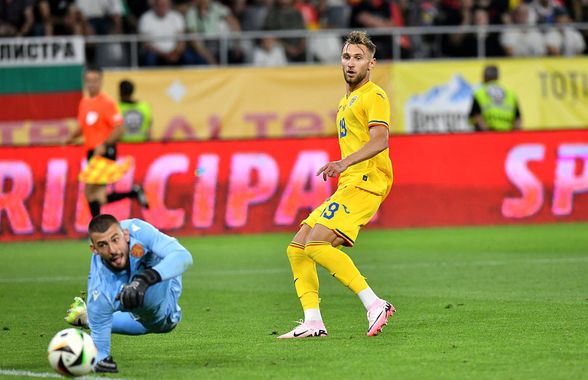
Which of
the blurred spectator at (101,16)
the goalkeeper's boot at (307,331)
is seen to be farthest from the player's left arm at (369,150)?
the blurred spectator at (101,16)

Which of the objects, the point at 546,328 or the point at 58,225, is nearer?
the point at 546,328


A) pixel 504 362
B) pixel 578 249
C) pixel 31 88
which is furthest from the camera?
pixel 31 88

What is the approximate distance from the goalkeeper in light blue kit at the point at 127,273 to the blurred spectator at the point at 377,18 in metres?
14.8

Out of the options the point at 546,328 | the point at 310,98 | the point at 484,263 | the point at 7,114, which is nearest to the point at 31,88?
the point at 7,114

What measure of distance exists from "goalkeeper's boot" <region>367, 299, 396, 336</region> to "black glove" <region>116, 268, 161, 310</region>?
7.41 feet

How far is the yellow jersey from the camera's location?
9703 millimetres

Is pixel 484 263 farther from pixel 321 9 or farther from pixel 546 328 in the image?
pixel 321 9

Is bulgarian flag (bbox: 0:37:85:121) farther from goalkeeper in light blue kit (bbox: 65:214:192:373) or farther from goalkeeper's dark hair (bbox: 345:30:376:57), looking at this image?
goalkeeper in light blue kit (bbox: 65:214:192:373)

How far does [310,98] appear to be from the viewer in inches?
891

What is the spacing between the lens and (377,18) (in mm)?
22938

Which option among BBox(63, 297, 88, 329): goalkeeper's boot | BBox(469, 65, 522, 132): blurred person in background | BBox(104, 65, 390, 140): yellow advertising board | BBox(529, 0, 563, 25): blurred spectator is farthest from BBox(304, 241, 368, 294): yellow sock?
BBox(529, 0, 563, 25): blurred spectator

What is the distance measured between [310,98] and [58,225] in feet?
18.5

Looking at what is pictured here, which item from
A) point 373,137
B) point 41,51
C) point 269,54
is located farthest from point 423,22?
point 373,137

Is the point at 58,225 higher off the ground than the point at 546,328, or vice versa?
the point at 546,328
